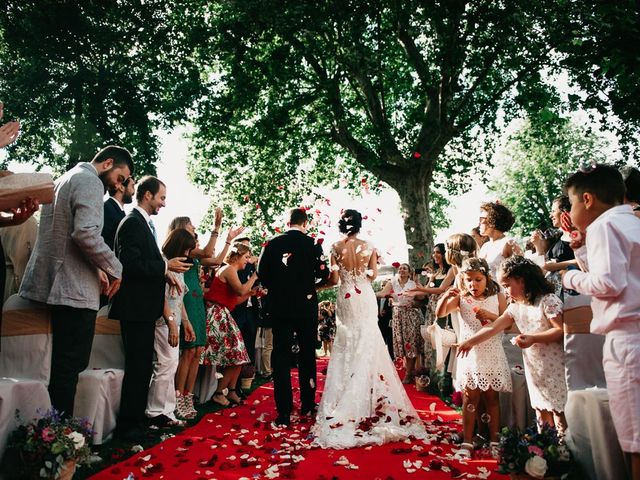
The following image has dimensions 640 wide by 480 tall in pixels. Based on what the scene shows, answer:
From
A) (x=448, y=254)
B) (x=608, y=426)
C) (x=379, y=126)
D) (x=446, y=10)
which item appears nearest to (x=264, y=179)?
(x=379, y=126)

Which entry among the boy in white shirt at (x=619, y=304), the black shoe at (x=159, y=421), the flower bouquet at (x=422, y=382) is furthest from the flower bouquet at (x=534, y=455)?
the flower bouquet at (x=422, y=382)

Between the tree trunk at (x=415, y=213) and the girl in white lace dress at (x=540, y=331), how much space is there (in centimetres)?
871

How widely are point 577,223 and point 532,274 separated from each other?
4.23 ft

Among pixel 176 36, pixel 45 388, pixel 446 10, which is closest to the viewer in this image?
pixel 45 388

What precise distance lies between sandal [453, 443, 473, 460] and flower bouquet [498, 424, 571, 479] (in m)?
1.35

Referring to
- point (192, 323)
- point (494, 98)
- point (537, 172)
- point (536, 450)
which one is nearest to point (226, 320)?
point (192, 323)

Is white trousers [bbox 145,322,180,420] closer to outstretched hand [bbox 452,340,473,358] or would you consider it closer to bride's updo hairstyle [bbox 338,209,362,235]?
bride's updo hairstyle [bbox 338,209,362,235]

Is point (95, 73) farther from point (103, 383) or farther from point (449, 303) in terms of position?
point (449, 303)

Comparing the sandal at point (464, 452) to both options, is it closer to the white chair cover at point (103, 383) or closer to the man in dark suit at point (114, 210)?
the white chair cover at point (103, 383)

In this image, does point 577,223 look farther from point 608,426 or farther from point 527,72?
point 527,72

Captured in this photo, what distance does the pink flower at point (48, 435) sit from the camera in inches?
124

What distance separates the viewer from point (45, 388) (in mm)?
3580

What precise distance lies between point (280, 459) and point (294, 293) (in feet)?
7.43

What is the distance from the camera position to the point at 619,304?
8.36 feet
